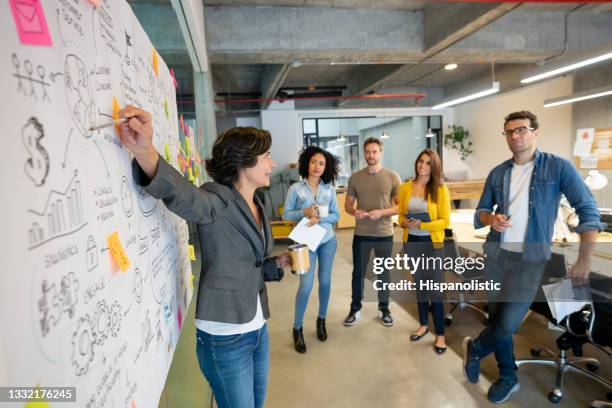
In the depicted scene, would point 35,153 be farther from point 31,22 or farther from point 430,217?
point 430,217

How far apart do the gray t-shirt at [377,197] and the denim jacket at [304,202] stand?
1.18 feet

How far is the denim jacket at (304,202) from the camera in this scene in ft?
8.61

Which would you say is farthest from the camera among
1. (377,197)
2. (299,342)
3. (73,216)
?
(377,197)

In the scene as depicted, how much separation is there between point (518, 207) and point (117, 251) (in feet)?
6.94

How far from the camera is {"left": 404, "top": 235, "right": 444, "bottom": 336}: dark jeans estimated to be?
260 cm

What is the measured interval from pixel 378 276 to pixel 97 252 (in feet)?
9.90

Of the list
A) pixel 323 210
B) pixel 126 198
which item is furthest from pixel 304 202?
pixel 126 198

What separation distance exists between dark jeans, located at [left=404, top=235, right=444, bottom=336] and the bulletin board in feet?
17.2

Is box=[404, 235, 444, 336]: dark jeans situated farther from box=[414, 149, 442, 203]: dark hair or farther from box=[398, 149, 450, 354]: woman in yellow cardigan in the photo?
box=[414, 149, 442, 203]: dark hair

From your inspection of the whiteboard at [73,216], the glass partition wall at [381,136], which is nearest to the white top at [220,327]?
the whiteboard at [73,216]

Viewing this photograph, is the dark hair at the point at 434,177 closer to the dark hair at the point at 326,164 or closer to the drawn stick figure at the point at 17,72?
the dark hair at the point at 326,164

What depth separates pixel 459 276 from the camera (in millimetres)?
3131

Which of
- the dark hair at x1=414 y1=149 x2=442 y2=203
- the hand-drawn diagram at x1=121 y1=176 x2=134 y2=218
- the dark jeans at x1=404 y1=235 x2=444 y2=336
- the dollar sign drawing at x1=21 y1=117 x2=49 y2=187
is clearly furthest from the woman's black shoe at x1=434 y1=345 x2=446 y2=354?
the dollar sign drawing at x1=21 y1=117 x2=49 y2=187

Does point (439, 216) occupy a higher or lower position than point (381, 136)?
lower
